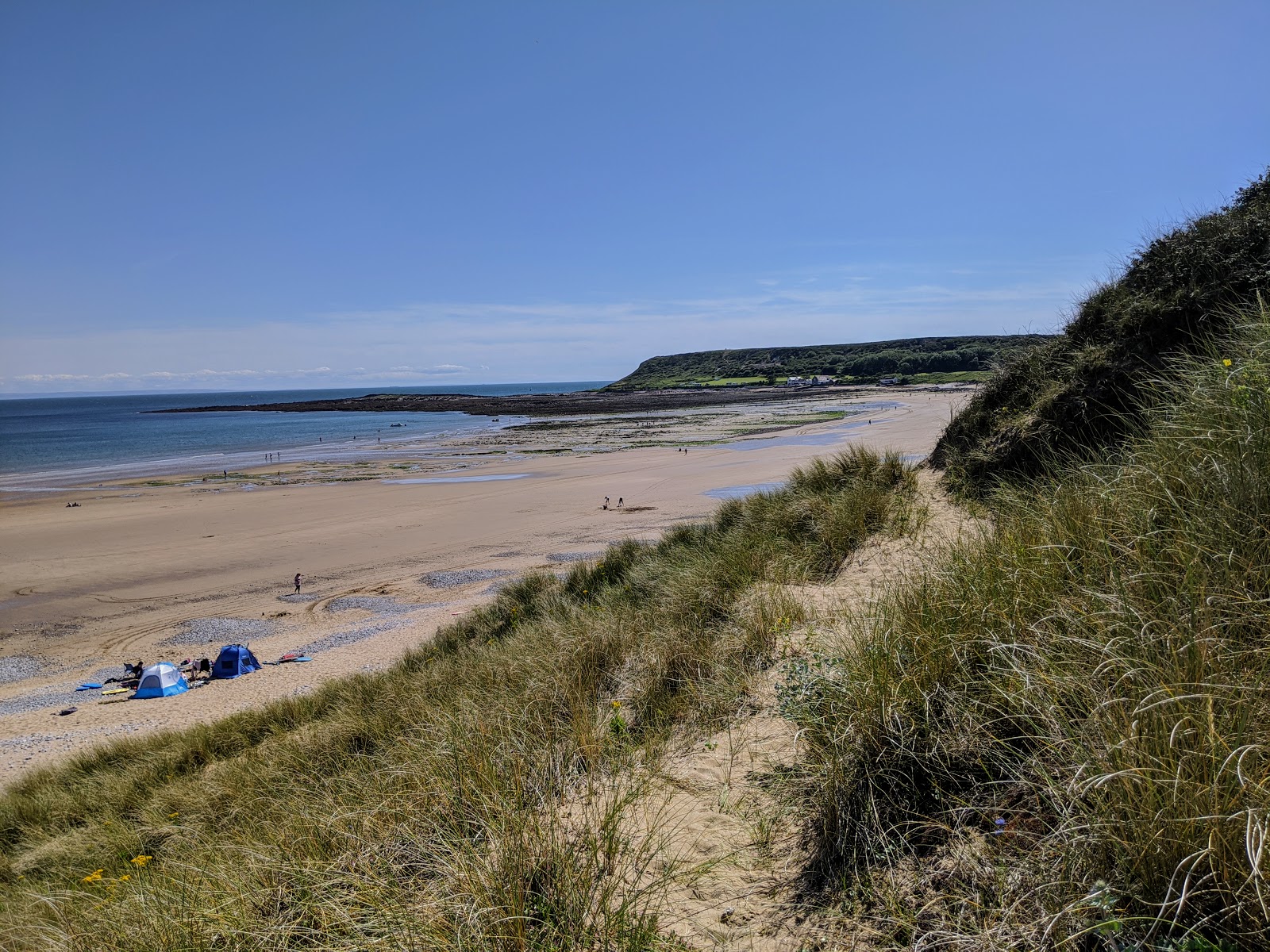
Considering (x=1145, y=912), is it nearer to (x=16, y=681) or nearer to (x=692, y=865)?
(x=692, y=865)

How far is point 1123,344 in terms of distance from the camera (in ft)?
25.6

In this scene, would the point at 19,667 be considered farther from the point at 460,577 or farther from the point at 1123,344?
the point at 1123,344

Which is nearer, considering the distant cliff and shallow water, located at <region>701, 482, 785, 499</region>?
shallow water, located at <region>701, 482, 785, 499</region>

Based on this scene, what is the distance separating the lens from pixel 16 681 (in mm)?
12844

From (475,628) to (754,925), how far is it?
334 inches

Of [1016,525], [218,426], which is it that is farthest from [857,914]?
[218,426]

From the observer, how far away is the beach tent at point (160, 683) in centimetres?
1155

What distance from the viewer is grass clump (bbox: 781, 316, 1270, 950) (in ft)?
6.32

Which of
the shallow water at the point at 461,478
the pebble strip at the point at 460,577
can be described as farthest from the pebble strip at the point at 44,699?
the shallow water at the point at 461,478

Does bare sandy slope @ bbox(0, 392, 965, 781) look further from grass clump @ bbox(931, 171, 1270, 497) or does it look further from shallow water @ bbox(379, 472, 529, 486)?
grass clump @ bbox(931, 171, 1270, 497)

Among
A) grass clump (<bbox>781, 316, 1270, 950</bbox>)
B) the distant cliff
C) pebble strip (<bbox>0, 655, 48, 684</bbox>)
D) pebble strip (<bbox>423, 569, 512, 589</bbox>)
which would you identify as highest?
the distant cliff

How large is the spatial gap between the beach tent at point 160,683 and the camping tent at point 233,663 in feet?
1.88

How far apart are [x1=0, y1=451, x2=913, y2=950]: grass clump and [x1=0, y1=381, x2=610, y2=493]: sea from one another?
1557 inches

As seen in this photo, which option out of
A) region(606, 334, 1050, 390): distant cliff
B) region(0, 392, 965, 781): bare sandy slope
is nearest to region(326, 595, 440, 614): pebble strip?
region(0, 392, 965, 781): bare sandy slope
